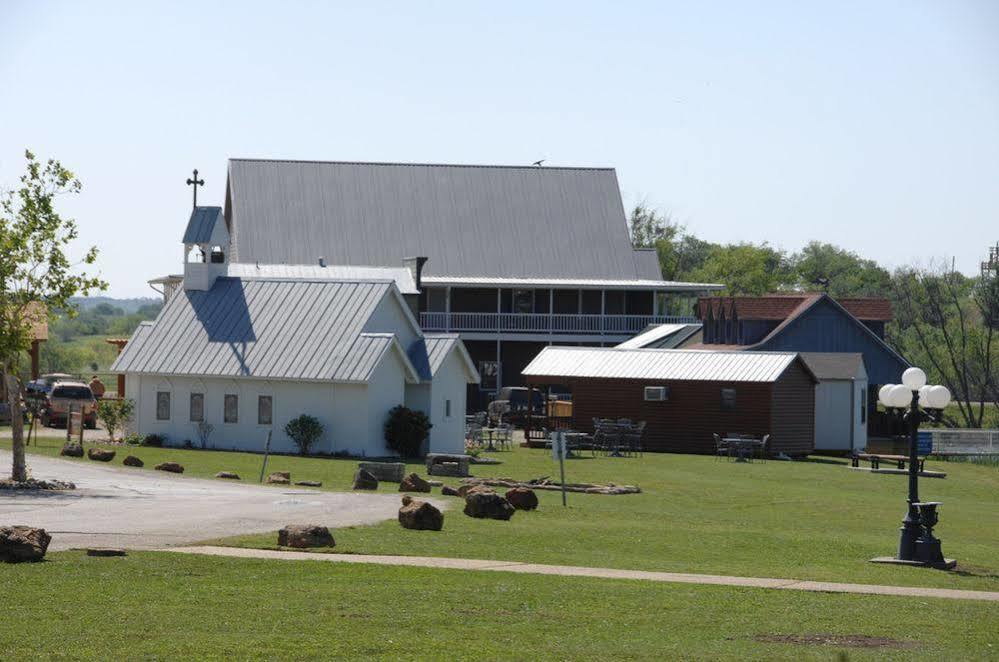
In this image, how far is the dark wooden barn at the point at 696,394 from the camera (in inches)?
2003

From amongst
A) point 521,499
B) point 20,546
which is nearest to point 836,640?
point 20,546

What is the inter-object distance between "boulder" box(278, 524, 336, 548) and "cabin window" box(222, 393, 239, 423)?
82.3 feet

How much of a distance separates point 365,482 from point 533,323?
38393mm

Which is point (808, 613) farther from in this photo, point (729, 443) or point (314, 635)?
point (729, 443)

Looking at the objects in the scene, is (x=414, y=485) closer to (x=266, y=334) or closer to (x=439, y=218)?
(x=266, y=334)

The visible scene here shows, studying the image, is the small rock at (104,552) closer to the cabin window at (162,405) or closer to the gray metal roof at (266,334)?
the gray metal roof at (266,334)

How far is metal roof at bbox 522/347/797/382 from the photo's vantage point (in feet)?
168

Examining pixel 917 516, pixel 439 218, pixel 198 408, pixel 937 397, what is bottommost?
pixel 917 516

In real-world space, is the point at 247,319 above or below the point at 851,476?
above

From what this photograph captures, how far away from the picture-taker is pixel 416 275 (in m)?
61.2

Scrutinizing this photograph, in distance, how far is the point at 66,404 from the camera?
2062 inches

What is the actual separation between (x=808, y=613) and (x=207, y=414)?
103 feet

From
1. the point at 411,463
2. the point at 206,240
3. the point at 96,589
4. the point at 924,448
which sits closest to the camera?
the point at 96,589

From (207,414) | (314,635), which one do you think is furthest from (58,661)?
(207,414)
